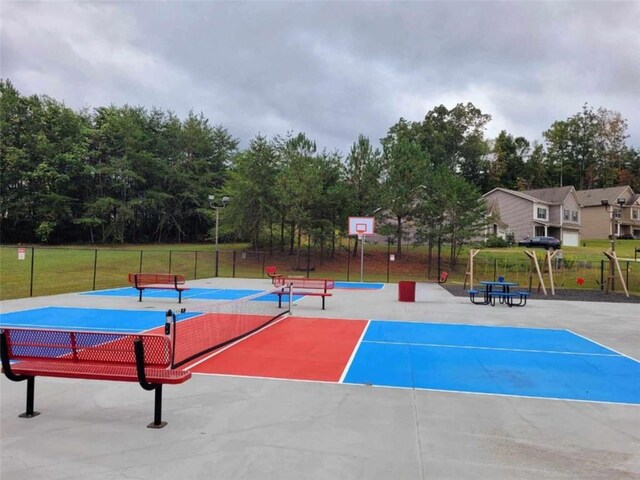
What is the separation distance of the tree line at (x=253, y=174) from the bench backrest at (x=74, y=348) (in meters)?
32.0

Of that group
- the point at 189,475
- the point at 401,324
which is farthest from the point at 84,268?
the point at 189,475

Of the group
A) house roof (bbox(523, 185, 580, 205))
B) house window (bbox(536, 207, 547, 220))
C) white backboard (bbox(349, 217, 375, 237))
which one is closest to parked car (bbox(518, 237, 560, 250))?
house window (bbox(536, 207, 547, 220))

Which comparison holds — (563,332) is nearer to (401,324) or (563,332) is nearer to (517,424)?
(401,324)

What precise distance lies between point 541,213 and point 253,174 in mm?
36650

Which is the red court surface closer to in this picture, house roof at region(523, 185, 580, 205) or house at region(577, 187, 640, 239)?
house roof at region(523, 185, 580, 205)

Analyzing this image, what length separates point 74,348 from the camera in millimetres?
5207

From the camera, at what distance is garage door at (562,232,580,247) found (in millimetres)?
57250

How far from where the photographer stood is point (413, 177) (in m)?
38.8

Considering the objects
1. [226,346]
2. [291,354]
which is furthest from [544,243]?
[226,346]

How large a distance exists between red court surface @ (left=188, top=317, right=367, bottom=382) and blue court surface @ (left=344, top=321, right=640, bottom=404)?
0.36 meters

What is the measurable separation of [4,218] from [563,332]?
199 feet

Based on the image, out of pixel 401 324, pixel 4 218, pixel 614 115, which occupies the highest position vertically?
pixel 614 115

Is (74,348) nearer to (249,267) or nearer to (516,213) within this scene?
(249,267)

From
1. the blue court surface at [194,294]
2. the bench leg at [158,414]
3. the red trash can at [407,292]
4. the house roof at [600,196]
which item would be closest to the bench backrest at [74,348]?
the bench leg at [158,414]
